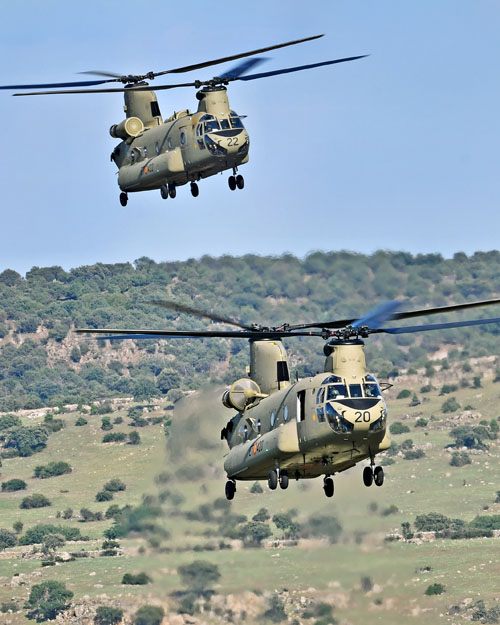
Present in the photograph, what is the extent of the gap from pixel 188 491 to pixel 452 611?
46.1 metres

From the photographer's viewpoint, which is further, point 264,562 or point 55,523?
point 55,523

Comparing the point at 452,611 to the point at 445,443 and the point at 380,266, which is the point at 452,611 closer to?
the point at 380,266

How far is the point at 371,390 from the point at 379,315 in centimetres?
253

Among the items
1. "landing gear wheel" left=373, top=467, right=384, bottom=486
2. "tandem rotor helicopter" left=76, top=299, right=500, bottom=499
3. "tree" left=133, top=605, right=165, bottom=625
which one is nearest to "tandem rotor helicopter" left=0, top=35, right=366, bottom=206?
"tandem rotor helicopter" left=76, top=299, right=500, bottom=499

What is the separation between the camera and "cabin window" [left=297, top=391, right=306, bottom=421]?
5816cm

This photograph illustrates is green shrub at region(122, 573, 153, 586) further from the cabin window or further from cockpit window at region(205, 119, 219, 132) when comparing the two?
the cabin window

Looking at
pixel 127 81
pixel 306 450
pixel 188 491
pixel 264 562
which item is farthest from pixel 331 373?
pixel 264 562

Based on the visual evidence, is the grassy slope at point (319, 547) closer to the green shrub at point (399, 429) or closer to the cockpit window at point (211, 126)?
the green shrub at point (399, 429)

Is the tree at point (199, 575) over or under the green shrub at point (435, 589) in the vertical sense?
over

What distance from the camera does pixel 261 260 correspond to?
6722 inches

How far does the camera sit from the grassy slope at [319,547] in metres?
89.8

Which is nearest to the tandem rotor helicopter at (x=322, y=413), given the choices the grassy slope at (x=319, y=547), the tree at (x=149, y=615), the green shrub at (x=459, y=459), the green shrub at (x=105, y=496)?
the grassy slope at (x=319, y=547)

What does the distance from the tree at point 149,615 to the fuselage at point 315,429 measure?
241 ft

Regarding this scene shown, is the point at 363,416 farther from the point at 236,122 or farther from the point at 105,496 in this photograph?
the point at 105,496
